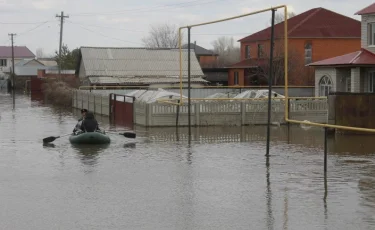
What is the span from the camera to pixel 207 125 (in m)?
32.2

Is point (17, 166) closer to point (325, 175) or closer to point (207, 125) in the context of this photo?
point (325, 175)

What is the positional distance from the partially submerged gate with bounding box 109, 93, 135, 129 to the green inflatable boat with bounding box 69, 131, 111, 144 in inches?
303

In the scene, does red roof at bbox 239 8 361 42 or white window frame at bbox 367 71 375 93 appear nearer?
white window frame at bbox 367 71 375 93

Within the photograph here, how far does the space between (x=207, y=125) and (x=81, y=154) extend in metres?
10.7

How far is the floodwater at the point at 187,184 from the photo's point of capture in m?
13.0

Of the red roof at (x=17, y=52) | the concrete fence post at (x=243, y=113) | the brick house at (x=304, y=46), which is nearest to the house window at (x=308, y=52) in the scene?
the brick house at (x=304, y=46)

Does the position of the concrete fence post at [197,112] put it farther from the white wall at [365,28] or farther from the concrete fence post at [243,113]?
the white wall at [365,28]

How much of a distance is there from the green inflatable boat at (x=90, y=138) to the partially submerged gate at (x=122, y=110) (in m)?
7.70

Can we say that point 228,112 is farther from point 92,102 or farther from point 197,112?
point 92,102

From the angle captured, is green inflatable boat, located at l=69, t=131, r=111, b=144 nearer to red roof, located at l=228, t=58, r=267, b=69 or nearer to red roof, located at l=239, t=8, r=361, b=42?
red roof, located at l=239, t=8, r=361, b=42

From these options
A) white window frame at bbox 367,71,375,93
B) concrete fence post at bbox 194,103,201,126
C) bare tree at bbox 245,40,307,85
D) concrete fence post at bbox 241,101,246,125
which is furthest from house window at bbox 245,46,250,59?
concrete fence post at bbox 194,103,201,126

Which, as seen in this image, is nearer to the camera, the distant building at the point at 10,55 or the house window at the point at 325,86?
the house window at the point at 325,86

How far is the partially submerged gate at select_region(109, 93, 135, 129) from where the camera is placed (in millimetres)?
34797

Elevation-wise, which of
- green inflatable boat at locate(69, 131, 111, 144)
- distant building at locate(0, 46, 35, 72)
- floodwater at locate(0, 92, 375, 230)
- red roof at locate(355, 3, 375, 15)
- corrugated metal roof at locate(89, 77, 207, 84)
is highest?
distant building at locate(0, 46, 35, 72)
